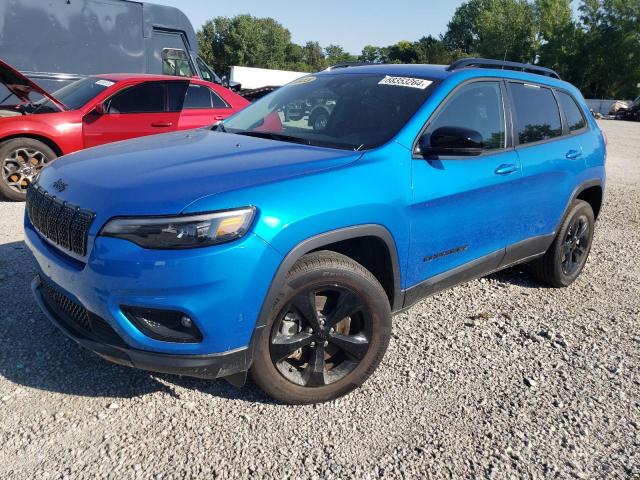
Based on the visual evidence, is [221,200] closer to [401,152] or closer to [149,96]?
[401,152]

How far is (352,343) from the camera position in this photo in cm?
274

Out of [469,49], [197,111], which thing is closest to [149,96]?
[197,111]

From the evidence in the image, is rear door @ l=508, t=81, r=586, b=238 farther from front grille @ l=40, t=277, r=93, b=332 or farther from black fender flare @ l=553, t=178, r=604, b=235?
front grille @ l=40, t=277, r=93, b=332

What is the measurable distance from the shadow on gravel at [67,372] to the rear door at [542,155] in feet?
7.69

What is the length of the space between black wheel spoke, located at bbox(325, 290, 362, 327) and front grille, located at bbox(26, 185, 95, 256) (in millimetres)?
1183

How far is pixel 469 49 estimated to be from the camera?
96500 mm

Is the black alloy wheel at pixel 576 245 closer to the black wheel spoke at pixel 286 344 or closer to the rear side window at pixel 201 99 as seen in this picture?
the black wheel spoke at pixel 286 344

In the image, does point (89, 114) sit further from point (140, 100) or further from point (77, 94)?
point (140, 100)

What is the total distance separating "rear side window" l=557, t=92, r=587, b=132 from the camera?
4.33 meters

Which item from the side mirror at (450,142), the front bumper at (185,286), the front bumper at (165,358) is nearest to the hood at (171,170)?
the front bumper at (185,286)

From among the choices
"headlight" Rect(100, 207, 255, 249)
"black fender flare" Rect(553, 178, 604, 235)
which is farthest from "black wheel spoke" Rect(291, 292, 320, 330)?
"black fender flare" Rect(553, 178, 604, 235)

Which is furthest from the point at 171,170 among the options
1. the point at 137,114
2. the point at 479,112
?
the point at 137,114

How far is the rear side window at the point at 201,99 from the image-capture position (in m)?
7.43

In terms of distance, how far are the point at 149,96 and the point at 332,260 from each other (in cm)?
545
